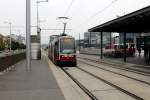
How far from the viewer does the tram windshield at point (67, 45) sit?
125 feet

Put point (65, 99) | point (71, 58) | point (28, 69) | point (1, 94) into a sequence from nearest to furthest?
point (65, 99) → point (1, 94) → point (28, 69) → point (71, 58)

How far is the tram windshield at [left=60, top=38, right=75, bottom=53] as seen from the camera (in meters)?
38.0

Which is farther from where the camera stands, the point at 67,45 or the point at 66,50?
the point at 67,45

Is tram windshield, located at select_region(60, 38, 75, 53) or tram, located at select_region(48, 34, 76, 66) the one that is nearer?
tram, located at select_region(48, 34, 76, 66)

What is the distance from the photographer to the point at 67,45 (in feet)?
126

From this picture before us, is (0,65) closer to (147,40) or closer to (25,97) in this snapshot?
(25,97)

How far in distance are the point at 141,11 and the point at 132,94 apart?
14279 mm

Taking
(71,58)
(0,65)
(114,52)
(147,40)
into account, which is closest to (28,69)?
(0,65)

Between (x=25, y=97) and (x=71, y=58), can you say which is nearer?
(x=25, y=97)

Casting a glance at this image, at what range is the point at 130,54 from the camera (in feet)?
192

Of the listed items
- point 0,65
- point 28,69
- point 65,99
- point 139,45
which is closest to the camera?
point 65,99

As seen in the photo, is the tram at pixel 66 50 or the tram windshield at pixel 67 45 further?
the tram windshield at pixel 67 45

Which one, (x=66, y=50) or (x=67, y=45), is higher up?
(x=67, y=45)

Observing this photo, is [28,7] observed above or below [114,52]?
above
